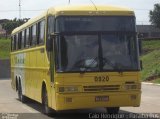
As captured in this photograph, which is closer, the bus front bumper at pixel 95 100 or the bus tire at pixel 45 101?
the bus front bumper at pixel 95 100

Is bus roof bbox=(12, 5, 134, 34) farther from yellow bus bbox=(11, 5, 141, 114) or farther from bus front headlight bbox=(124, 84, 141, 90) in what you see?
bus front headlight bbox=(124, 84, 141, 90)

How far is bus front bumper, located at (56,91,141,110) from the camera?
14.2 meters

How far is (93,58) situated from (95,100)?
3.70ft

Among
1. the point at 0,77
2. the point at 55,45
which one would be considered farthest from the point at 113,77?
the point at 0,77

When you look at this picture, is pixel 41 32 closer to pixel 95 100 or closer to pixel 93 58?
pixel 93 58

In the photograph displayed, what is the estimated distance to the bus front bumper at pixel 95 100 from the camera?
46.7 feet

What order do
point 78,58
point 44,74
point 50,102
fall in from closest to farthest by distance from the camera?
1. point 78,58
2. point 50,102
3. point 44,74

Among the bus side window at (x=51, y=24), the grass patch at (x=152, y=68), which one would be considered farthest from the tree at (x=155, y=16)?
the bus side window at (x=51, y=24)

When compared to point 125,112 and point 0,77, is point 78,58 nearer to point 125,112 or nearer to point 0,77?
point 125,112

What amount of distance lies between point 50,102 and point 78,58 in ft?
5.77

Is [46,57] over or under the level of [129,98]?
over

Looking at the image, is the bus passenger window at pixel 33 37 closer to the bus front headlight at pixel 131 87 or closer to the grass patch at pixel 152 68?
the bus front headlight at pixel 131 87

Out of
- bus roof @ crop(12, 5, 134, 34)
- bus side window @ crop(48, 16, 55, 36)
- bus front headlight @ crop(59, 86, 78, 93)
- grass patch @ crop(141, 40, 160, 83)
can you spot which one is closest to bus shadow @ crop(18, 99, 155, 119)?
bus front headlight @ crop(59, 86, 78, 93)

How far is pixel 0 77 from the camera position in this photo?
59.6 m
